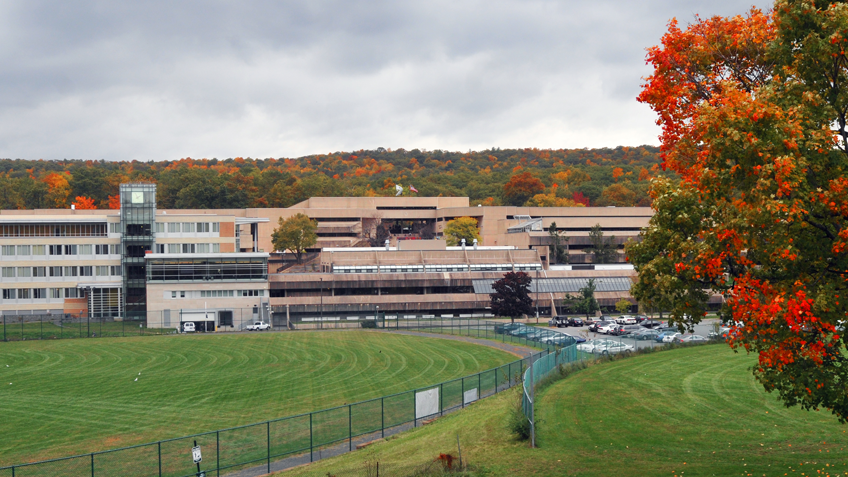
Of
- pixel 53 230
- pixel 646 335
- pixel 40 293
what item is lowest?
pixel 646 335

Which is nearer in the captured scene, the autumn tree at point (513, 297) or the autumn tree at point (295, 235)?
the autumn tree at point (513, 297)

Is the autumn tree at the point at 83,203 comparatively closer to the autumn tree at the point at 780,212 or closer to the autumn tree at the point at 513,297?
the autumn tree at the point at 513,297

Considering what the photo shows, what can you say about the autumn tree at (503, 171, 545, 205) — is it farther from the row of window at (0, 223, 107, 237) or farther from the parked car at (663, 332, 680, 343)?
the parked car at (663, 332, 680, 343)

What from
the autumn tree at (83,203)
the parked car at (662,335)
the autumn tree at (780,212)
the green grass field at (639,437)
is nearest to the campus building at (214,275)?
the parked car at (662,335)

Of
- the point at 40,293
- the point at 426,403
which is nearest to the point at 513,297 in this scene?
the point at 426,403

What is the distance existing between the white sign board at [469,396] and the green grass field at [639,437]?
40.4 inches

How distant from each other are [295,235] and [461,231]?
3690cm

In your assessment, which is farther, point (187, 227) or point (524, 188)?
point (524, 188)

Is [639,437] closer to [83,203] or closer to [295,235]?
[295,235]

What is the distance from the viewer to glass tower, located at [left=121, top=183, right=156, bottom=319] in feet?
295

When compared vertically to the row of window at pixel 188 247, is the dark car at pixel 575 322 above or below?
below

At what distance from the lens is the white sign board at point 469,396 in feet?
108

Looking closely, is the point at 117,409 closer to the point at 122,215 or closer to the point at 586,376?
the point at 586,376

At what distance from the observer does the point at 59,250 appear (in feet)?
295
